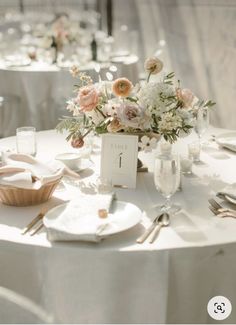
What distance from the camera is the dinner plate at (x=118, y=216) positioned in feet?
4.31

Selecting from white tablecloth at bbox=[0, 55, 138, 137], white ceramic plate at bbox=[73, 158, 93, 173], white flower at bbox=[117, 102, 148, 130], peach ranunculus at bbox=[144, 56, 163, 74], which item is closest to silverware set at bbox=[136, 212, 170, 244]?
white flower at bbox=[117, 102, 148, 130]

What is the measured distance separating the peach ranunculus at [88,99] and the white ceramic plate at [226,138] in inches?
27.2

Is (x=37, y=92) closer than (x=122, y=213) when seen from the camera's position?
No

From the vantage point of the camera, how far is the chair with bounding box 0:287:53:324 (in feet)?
4.28

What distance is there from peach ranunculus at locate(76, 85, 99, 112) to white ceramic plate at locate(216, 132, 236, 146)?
69cm

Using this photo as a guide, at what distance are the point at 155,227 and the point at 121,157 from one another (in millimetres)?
401

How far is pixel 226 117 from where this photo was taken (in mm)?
4645

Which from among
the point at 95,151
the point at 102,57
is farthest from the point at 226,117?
the point at 95,151

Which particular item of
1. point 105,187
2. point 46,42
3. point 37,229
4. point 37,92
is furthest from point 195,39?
point 37,229

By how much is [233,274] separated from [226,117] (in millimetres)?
3444

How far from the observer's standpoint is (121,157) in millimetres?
1728

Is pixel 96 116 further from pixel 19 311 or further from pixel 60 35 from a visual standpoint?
pixel 60 35

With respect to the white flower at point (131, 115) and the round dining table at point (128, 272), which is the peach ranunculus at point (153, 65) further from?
the round dining table at point (128, 272)

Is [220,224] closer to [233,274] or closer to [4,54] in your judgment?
[233,274]
